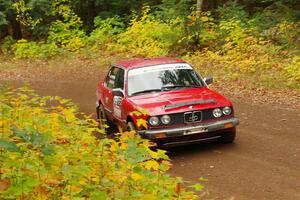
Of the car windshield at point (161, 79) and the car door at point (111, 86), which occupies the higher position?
the car windshield at point (161, 79)

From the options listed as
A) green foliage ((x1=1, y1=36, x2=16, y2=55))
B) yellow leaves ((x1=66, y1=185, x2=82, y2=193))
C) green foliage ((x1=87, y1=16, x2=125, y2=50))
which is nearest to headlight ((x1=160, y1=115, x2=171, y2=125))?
yellow leaves ((x1=66, y1=185, x2=82, y2=193))

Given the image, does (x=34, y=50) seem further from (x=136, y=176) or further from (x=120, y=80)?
(x=136, y=176)

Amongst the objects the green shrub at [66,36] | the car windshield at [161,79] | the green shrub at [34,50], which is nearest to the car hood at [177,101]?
the car windshield at [161,79]

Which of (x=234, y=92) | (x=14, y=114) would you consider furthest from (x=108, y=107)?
(x=234, y=92)

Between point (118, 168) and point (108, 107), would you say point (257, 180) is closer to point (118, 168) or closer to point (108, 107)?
point (118, 168)

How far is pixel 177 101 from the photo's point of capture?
887 cm

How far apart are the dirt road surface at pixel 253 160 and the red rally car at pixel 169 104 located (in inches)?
16.1

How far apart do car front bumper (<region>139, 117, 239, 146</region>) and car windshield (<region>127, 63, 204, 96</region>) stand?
1272 millimetres

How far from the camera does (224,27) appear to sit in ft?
68.2

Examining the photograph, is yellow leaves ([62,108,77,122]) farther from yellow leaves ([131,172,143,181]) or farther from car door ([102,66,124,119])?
car door ([102,66,124,119])

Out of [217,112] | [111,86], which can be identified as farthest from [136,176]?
[111,86]

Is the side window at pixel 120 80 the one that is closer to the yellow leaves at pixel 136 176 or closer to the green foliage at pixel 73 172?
the green foliage at pixel 73 172

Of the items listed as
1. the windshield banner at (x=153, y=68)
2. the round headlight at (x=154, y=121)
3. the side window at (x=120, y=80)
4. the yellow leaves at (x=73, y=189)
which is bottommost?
the round headlight at (x=154, y=121)

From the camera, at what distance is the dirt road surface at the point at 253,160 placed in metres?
6.98
